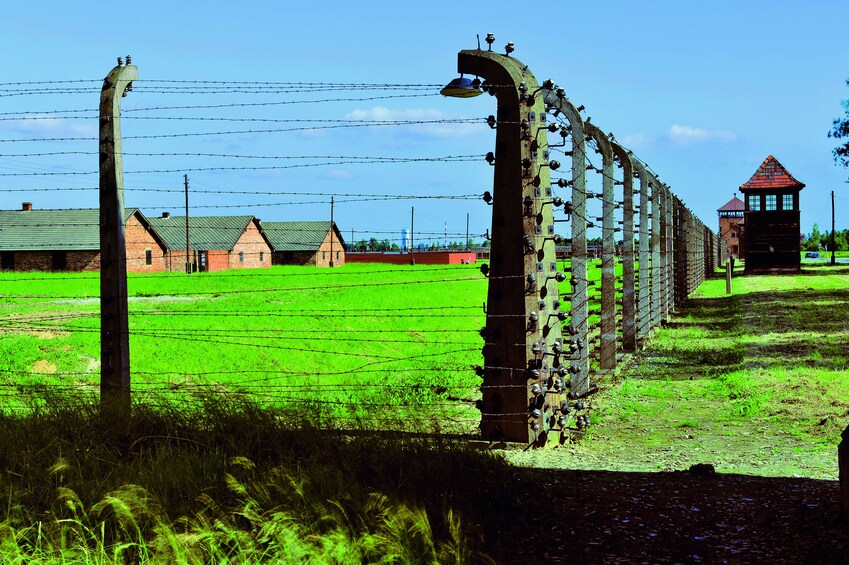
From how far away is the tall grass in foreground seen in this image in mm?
4426

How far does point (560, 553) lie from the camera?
496 cm

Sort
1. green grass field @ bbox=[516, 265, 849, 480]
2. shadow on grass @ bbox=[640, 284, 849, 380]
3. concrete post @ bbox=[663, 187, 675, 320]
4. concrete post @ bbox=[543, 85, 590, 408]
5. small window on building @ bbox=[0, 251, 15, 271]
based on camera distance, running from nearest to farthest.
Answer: green grass field @ bbox=[516, 265, 849, 480]
concrete post @ bbox=[543, 85, 590, 408]
shadow on grass @ bbox=[640, 284, 849, 380]
concrete post @ bbox=[663, 187, 675, 320]
small window on building @ bbox=[0, 251, 15, 271]

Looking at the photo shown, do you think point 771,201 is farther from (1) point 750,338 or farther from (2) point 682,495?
(2) point 682,495

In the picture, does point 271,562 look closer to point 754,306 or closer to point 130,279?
point 754,306

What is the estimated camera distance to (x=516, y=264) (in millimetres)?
7332

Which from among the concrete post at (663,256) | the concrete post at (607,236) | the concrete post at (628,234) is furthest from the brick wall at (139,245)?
the concrete post at (607,236)

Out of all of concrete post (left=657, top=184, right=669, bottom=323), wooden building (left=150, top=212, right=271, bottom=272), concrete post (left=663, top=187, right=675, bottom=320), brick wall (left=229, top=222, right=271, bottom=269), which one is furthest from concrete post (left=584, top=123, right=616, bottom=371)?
brick wall (left=229, top=222, right=271, bottom=269)

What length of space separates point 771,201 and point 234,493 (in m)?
44.9

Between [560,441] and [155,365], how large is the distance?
33.0 feet

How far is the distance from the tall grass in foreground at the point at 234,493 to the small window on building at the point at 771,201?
43193 mm

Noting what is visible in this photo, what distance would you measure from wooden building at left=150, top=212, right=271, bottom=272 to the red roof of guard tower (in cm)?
3591

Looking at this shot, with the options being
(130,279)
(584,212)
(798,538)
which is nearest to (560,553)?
(798,538)

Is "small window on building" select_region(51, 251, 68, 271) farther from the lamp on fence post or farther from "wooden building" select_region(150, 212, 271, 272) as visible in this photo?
the lamp on fence post

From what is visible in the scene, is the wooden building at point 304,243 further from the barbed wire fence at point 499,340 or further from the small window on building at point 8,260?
the barbed wire fence at point 499,340
